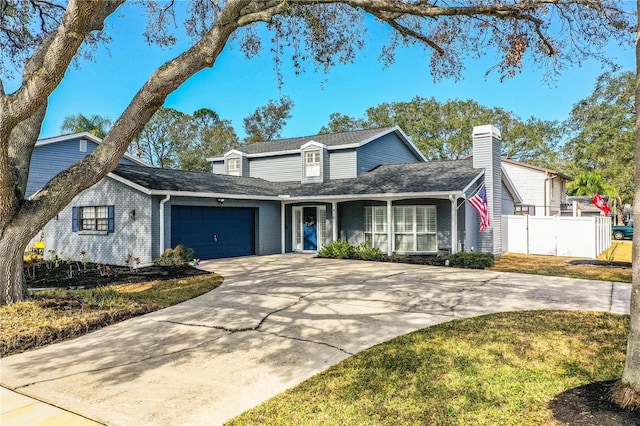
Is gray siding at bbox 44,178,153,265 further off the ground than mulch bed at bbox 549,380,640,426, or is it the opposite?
gray siding at bbox 44,178,153,265

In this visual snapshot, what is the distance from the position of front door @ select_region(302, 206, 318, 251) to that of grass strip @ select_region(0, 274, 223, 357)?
28.0 feet

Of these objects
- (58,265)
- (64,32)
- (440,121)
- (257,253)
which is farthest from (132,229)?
(440,121)

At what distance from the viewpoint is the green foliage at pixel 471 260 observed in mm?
12306

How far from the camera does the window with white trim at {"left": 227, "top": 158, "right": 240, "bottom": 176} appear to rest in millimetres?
21625

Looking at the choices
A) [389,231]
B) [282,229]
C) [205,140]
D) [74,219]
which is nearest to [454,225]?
[389,231]

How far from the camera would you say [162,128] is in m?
36.8

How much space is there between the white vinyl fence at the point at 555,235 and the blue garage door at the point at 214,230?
1120 cm

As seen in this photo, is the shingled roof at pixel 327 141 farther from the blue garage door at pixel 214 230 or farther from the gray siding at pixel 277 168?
the blue garage door at pixel 214 230

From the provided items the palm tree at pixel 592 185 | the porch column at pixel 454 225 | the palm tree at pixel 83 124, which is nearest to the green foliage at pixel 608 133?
the palm tree at pixel 592 185

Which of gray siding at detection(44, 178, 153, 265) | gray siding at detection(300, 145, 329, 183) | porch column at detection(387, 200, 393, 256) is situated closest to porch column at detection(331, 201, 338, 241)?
porch column at detection(387, 200, 393, 256)

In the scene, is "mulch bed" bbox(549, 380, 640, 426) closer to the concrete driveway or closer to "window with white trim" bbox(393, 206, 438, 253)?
the concrete driveway

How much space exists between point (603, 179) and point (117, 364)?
129ft

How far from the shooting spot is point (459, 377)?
13.0ft

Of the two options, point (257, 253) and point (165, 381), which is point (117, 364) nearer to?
point (165, 381)
